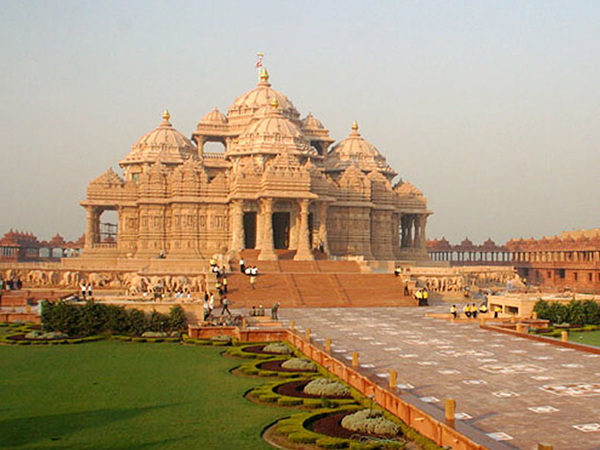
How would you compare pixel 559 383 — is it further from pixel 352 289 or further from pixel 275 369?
pixel 352 289

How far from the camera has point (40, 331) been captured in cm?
2870

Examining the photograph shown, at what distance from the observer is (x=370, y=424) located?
1384cm

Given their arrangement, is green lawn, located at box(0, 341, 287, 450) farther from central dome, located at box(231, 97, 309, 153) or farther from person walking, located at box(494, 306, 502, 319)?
central dome, located at box(231, 97, 309, 153)

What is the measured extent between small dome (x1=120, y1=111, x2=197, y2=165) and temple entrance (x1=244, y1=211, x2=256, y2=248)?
9456 mm

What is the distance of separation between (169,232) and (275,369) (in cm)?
4312

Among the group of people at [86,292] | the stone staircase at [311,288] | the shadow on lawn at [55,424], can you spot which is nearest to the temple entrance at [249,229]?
the stone staircase at [311,288]

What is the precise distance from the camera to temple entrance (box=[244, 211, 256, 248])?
65750 mm

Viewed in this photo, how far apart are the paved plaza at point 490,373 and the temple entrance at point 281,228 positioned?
31074 millimetres

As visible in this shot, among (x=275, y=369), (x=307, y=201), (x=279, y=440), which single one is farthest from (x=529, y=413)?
(x=307, y=201)

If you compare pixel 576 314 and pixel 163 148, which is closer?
pixel 576 314

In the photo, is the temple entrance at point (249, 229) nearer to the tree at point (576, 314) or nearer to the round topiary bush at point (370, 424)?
the tree at point (576, 314)

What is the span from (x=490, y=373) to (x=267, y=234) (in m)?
35.8

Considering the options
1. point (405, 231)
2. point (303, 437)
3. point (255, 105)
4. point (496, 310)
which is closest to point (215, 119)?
point (255, 105)

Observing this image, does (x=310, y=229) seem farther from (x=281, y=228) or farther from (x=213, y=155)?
(x=213, y=155)
